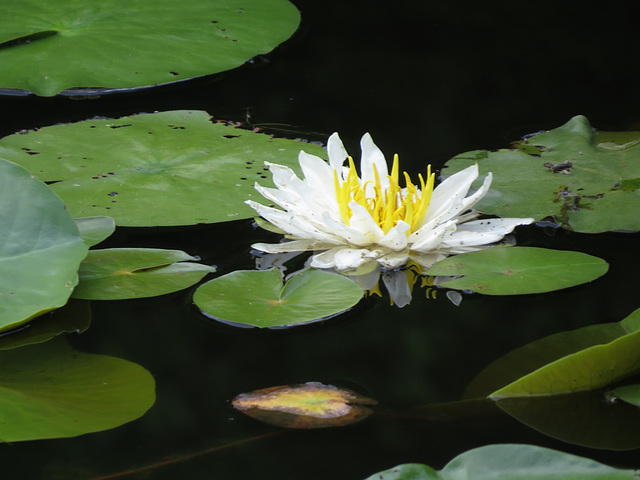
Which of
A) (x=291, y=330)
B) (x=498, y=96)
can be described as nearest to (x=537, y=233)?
(x=291, y=330)

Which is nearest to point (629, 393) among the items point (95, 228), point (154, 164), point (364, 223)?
point (364, 223)

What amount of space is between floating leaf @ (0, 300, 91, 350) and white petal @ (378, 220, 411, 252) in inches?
29.5

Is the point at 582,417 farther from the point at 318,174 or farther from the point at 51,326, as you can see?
the point at 51,326

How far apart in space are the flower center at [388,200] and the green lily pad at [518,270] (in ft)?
0.49

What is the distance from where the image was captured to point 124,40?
298 centimetres

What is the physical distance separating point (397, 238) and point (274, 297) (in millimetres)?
351

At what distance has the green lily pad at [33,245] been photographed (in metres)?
1.51

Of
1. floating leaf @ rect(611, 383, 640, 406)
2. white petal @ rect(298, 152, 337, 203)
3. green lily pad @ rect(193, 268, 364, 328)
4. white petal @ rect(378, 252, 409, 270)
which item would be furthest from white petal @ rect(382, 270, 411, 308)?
floating leaf @ rect(611, 383, 640, 406)

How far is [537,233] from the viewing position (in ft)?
6.59

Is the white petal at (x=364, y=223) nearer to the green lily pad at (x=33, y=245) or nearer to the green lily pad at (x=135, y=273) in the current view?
the green lily pad at (x=135, y=273)

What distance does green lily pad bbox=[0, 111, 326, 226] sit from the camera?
79.5 inches

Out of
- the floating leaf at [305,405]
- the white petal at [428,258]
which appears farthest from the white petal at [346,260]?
the floating leaf at [305,405]

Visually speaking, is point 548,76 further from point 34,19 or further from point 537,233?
point 34,19

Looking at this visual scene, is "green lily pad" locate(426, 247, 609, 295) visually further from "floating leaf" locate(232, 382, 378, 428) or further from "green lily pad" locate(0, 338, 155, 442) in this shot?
"green lily pad" locate(0, 338, 155, 442)
